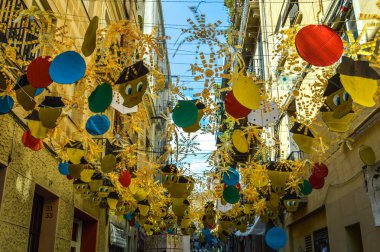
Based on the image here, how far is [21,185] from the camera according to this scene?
6617 millimetres

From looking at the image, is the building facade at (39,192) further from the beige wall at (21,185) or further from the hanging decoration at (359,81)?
the hanging decoration at (359,81)

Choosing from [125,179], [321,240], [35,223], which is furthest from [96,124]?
[321,240]

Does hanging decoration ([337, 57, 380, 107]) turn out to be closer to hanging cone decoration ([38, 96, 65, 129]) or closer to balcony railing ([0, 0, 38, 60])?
hanging cone decoration ([38, 96, 65, 129])

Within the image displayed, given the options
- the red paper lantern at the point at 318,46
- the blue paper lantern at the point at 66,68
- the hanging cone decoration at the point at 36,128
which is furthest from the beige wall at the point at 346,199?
the hanging cone decoration at the point at 36,128

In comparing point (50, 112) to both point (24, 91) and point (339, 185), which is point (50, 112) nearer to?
point (24, 91)

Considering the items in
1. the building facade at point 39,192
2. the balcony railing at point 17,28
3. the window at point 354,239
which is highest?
the balcony railing at point 17,28

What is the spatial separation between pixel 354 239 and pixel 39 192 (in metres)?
7.10

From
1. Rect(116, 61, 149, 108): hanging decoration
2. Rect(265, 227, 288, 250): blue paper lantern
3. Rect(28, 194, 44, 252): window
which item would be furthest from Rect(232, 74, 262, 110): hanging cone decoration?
Rect(265, 227, 288, 250): blue paper lantern

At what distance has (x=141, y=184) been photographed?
33.6ft

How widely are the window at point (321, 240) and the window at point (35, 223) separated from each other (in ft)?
24.7

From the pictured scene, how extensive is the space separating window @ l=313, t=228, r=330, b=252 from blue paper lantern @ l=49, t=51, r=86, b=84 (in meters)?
9.23

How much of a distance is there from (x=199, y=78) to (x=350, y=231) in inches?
235

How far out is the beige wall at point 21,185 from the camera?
600 centimetres

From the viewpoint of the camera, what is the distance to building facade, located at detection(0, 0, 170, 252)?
607 cm
